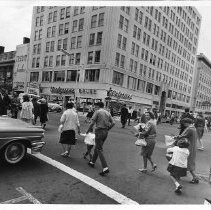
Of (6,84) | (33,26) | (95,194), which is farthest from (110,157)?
(6,84)

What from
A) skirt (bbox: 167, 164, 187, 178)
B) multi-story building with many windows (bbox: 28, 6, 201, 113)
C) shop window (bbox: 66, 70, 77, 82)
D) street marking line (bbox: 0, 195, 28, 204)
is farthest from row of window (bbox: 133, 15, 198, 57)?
street marking line (bbox: 0, 195, 28, 204)

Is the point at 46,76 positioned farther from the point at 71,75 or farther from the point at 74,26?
the point at 74,26

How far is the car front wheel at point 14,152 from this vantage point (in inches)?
259

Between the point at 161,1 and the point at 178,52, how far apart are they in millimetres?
61170

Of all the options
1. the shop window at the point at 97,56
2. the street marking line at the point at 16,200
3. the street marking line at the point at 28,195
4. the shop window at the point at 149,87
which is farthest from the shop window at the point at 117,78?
the street marking line at the point at 16,200

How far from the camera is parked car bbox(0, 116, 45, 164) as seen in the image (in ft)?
20.9

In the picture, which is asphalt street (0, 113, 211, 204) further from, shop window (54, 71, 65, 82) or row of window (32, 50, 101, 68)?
shop window (54, 71, 65, 82)

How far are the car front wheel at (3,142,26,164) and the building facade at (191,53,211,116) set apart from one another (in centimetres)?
7290

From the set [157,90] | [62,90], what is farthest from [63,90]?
[157,90]

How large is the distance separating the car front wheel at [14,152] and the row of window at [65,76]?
33.3 m

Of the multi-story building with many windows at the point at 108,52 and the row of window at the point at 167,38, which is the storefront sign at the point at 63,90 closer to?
the multi-story building with many windows at the point at 108,52

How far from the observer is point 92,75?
42.0 metres

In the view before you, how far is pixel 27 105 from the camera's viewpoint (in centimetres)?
1079

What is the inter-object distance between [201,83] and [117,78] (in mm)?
50391
